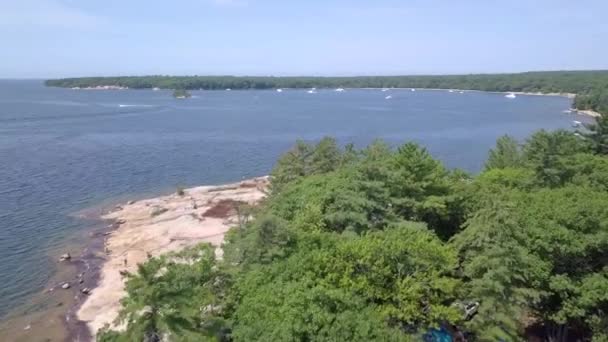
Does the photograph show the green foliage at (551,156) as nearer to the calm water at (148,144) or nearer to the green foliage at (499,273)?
the green foliage at (499,273)

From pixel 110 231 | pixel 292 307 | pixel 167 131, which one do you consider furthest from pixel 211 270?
pixel 167 131

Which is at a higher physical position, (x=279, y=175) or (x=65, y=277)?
(x=279, y=175)

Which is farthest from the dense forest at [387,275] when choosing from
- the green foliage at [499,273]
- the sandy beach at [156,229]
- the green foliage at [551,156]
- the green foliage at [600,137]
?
the green foliage at [600,137]

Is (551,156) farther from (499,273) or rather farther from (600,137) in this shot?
(499,273)

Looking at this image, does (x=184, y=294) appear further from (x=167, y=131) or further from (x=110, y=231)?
(x=167, y=131)

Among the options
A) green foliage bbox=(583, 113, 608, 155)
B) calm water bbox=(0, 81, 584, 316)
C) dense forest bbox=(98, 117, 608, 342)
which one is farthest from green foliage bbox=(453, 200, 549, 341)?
calm water bbox=(0, 81, 584, 316)

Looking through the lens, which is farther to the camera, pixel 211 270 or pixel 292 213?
pixel 292 213
